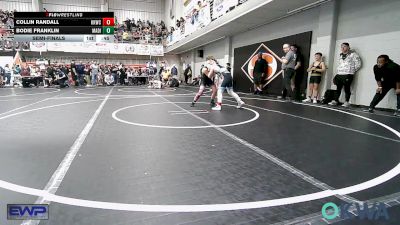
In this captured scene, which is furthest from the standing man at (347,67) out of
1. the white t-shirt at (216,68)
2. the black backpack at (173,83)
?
the black backpack at (173,83)

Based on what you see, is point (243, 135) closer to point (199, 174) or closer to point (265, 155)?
point (265, 155)

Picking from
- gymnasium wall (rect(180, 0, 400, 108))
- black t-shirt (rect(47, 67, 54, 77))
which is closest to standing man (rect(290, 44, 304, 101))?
gymnasium wall (rect(180, 0, 400, 108))

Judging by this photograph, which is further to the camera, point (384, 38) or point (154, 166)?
point (384, 38)

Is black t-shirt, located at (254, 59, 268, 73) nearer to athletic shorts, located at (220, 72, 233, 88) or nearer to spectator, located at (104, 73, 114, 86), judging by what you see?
athletic shorts, located at (220, 72, 233, 88)

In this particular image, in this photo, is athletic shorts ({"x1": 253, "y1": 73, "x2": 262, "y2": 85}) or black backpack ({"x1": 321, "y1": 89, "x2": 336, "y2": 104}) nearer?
black backpack ({"x1": 321, "y1": 89, "x2": 336, "y2": 104})

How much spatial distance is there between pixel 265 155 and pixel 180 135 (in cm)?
167

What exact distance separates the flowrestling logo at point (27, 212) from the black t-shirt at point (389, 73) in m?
8.54

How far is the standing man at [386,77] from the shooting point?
282 inches

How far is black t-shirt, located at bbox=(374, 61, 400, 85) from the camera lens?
716 centimetres

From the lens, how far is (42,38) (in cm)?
1296

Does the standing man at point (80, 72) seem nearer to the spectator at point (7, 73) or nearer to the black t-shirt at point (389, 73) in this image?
the spectator at point (7, 73)

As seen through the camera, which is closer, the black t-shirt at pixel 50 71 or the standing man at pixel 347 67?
the standing man at pixel 347 67

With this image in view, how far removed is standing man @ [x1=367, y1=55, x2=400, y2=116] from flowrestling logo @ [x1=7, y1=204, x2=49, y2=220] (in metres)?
8.41

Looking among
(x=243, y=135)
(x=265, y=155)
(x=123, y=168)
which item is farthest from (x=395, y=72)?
(x=123, y=168)
